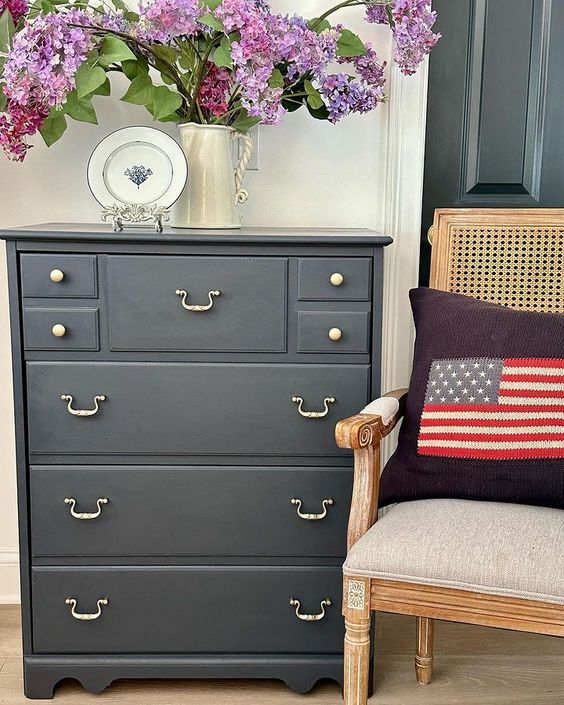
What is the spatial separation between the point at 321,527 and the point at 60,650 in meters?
0.69

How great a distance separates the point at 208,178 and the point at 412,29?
1.97 ft

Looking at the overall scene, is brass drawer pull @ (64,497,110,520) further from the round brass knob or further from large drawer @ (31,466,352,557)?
the round brass knob

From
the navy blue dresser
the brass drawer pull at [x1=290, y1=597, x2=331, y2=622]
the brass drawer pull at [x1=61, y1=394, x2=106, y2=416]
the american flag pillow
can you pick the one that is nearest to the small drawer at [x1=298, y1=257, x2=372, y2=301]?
the navy blue dresser

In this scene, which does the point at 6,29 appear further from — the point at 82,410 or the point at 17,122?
the point at 82,410

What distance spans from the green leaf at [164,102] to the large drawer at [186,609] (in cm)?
108

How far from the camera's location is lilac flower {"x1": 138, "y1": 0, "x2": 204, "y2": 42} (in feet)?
5.97

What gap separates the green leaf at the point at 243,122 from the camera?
2.03 meters

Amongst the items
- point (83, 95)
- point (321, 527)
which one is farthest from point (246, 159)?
point (321, 527)

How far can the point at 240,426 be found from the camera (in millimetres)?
1905

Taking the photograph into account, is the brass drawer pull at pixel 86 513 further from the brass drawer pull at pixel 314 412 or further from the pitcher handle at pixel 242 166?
the pitcher handle at pixel 242 166

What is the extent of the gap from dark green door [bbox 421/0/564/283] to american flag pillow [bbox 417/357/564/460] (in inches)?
31.7

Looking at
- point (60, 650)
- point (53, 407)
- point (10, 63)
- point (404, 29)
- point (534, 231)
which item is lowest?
point (60, 650)

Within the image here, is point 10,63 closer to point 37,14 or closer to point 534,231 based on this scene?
point 37,14

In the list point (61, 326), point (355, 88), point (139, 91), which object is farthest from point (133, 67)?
point (61, 326)
